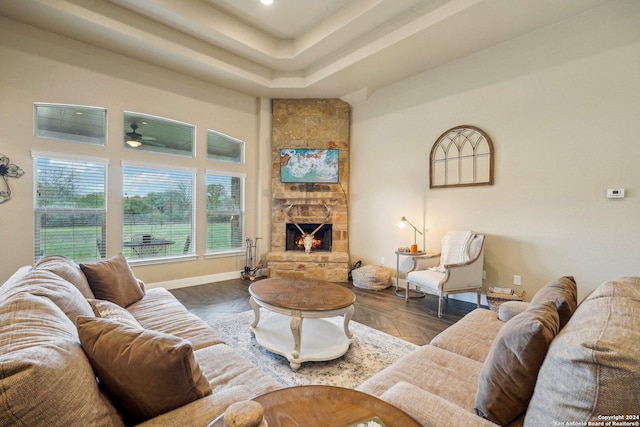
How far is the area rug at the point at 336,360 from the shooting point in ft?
6.98

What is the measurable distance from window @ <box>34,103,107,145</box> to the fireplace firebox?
3.37 metres

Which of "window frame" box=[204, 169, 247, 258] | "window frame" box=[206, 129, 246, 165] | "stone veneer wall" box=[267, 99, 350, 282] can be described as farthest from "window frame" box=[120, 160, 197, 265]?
"stone veneer wall" box=[267, 99, 350, 282]

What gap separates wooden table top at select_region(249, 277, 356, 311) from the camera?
235 cm

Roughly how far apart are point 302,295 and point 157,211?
3237 mm

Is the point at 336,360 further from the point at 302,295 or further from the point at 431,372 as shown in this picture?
the point at 431,372

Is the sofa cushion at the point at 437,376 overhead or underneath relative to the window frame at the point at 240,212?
underneath

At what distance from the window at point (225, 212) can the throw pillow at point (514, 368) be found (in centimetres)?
480

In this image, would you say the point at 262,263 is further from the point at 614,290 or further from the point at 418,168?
the point at 614,290

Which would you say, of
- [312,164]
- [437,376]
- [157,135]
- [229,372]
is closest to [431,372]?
[437,376]

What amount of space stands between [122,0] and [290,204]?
3695 millimetres

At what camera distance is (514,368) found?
996 millimetres

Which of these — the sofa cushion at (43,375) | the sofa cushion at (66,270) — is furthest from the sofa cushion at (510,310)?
the sofa cushion at (66,270)

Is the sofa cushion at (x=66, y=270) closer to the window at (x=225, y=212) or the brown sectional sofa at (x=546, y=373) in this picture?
the brown sectional sofa at (x=546, y=373)

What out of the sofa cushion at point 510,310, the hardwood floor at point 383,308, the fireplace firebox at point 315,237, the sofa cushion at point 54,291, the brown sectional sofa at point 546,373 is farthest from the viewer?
the fireplace firebox at point 315,237
